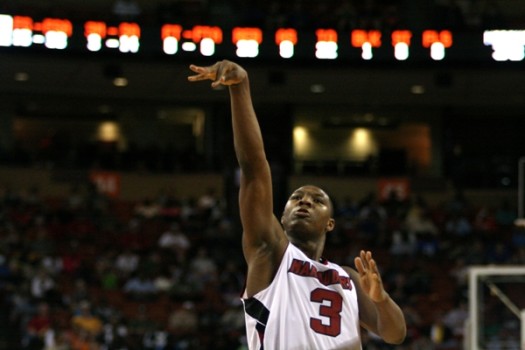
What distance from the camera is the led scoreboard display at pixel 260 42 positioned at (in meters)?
21.5

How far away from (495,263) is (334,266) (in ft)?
57.5

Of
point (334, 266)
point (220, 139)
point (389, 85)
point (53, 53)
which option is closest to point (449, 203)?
point (389, 85)

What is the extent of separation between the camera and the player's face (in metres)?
4.56

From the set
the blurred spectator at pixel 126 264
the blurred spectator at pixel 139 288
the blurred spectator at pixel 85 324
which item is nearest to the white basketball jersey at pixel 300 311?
the blurred spectator at pixel 85 324

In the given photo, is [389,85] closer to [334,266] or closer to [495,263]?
[495,263]

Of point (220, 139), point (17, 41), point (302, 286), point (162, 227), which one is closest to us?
point (302, 286)

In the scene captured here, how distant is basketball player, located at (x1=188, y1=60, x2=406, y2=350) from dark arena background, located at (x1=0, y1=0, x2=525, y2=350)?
1192cm

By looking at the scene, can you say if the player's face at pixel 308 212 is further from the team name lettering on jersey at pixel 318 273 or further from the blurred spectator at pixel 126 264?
the blurred spectator at pixel 126 264

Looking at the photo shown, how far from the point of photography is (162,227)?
2334 centimetres

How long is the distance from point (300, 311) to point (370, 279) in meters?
0.35

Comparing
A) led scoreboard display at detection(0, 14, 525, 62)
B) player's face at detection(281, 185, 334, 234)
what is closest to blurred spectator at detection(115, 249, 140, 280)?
led scoreboard display at detection(0, 14, 525, 62)

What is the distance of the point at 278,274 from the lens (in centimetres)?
436

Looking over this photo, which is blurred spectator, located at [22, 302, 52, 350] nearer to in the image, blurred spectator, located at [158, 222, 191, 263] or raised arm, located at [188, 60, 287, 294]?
blurred spectator, located at [158, 222, 191, 263]

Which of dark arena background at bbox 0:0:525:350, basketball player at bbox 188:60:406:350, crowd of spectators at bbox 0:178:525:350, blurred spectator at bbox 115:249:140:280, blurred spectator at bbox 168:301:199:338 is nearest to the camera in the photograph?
basketball player at bbox 188:60:406:350
